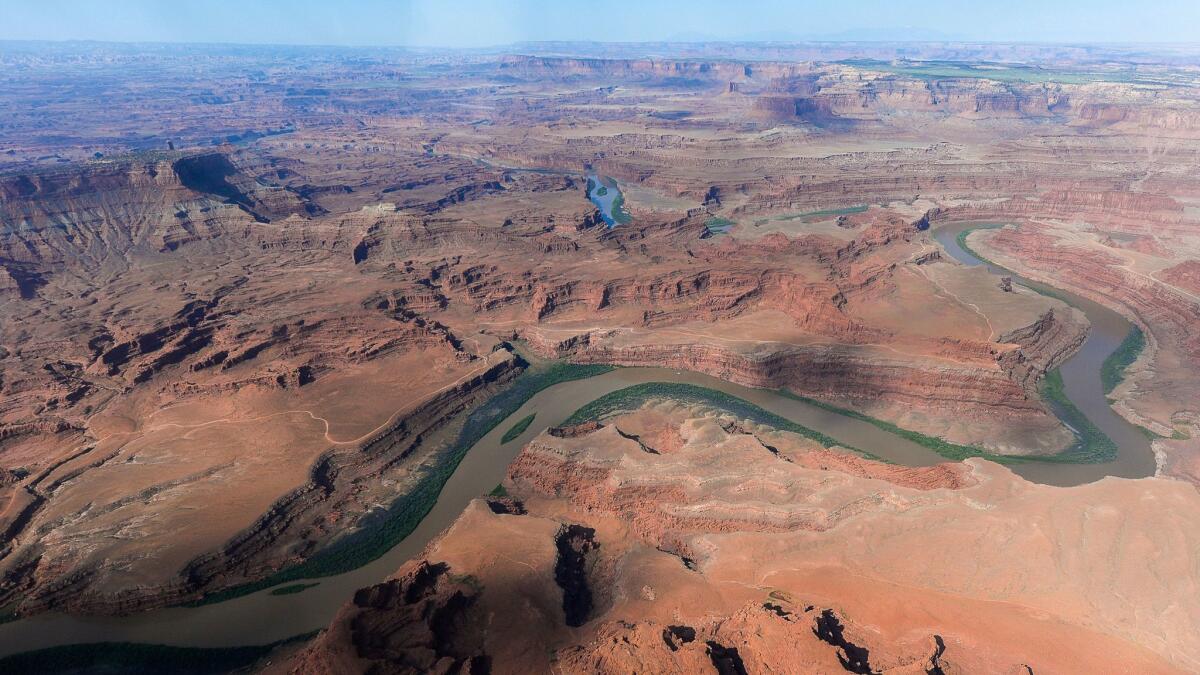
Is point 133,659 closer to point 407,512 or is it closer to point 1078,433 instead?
point 407,512

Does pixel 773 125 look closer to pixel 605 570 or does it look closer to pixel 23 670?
pixel 605 570

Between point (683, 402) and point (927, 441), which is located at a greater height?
point (683, 402)

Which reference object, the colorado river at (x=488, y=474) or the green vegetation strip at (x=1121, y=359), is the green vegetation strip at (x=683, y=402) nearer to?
the colorado river at (x=488, y=474)

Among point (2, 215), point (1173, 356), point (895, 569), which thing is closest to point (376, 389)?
point (895, 569)

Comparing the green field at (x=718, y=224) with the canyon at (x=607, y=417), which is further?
the green field at (x=718, y=224)

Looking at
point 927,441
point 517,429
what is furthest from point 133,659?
point 927,441

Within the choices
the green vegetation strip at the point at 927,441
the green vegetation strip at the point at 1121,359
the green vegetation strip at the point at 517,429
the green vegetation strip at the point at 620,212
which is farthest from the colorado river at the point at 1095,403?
the green vegetation strip at the point at 620,212

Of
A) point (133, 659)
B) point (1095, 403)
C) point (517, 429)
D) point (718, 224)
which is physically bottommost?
point (133, 659)
